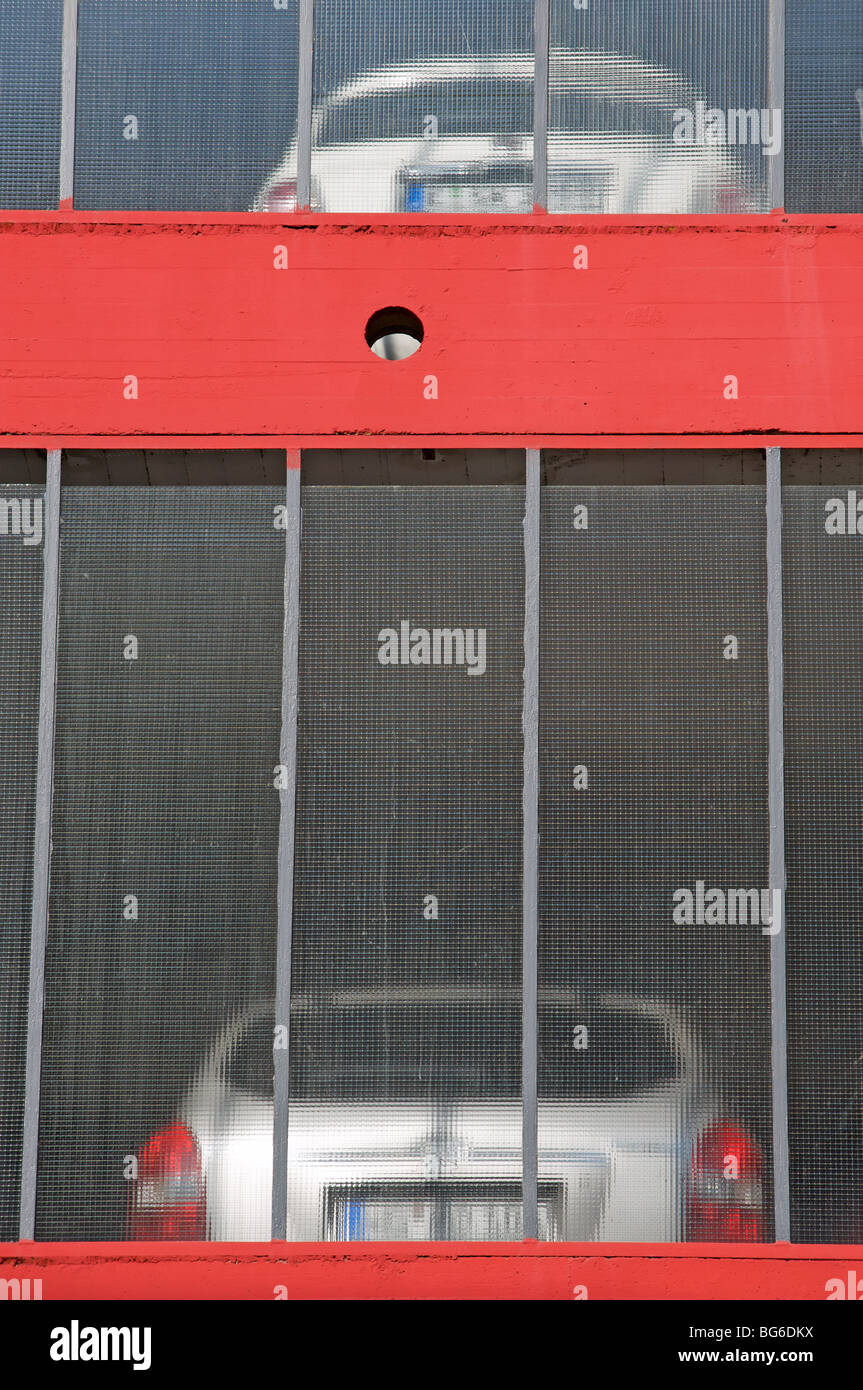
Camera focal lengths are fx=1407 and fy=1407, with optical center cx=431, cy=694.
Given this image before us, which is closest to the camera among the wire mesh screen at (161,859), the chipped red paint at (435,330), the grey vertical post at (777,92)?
the wire mesh screen at (161,859)

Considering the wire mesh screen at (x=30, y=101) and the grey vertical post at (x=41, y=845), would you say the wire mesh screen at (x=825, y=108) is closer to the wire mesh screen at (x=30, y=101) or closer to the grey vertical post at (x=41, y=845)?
the wire mesh screen at (x=30, y=101)

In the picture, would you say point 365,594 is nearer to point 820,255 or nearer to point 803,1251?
point 820,255

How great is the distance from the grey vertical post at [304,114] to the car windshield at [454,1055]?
12.4 feet

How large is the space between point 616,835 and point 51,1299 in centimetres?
315

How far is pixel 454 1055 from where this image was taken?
611 cm

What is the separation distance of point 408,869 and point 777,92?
4.00 metres

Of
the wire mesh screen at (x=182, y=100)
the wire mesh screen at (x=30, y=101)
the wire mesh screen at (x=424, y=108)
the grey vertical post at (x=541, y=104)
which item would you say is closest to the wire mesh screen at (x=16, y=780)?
the wire mesh screen at (x=30, y=101)

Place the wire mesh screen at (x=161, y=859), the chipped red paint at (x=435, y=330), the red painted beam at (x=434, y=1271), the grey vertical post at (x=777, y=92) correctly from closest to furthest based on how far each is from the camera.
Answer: the red painted beam at (x=434, y=1271) → the wire mesh screen at (x=161, y=859) → the chipped red paint at (x=435, y=330) → the grey vertical post at (x=777, y=92)

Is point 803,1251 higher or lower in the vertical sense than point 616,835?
lower

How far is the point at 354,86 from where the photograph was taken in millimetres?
Result: 6684

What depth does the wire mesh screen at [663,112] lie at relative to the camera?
6.59 meters

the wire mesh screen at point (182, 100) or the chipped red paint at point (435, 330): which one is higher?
the wire mesh screen at point (182, 100)

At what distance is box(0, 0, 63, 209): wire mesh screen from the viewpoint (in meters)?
6.62

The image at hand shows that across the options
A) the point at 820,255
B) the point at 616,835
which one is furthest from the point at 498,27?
the point at 616,835
